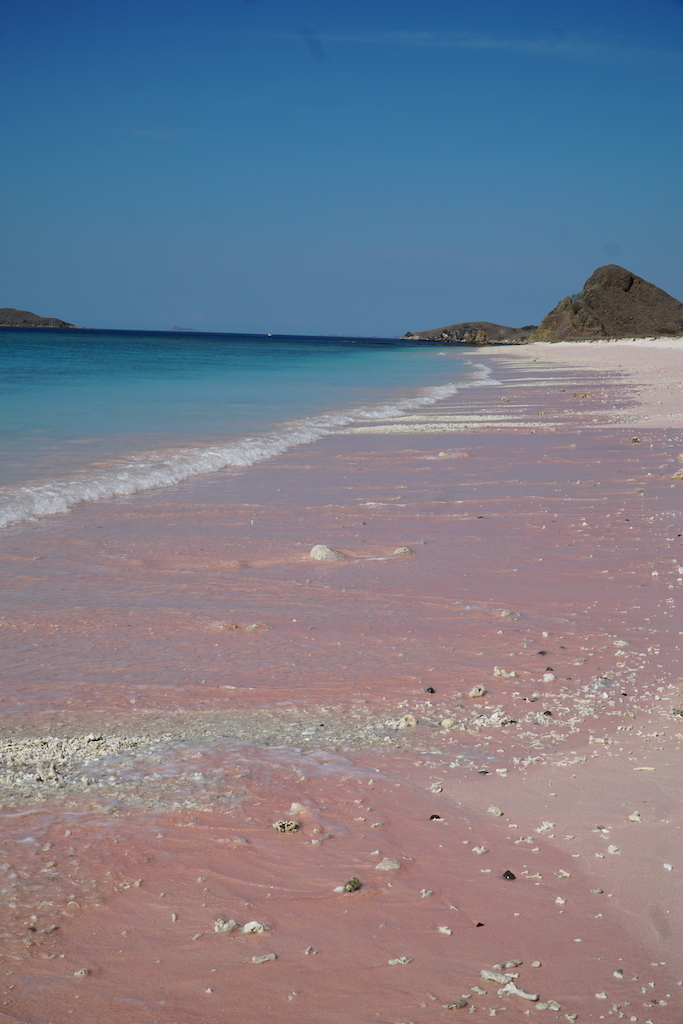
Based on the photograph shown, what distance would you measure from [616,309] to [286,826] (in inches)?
4105

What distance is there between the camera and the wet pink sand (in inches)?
87.8

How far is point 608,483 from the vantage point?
943cm

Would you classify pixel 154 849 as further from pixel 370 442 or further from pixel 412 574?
pixel 370 442

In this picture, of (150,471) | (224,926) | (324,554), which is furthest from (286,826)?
(150,471)

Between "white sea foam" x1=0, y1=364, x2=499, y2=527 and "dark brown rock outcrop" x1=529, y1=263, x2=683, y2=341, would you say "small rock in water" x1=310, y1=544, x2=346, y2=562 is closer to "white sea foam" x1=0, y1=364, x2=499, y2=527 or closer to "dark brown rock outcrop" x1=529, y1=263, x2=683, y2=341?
"white sea foam" x1=0, y1=364, x2=499, y2=527

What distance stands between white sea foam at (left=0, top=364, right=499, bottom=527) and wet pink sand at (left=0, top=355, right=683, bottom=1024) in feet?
4.00

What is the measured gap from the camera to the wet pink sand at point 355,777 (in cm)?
223

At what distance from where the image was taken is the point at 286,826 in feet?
9.56

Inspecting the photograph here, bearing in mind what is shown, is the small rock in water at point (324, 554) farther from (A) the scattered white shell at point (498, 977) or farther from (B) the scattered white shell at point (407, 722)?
(A) the scattered white shell at point (498, 977)

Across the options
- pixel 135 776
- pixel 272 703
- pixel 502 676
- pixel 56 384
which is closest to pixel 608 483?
pixel 502 676

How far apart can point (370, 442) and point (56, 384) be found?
60.4ft

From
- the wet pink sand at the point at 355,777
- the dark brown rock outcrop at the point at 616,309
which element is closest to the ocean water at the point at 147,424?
the wet pink sand at the point at 355,777

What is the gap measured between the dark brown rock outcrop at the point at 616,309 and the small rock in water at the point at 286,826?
95.6 meters

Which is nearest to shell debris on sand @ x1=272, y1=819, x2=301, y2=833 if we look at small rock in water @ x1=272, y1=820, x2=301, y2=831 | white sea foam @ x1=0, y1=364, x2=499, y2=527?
small rock in water @ x1=272, y1=820, x2=301, y2=831
